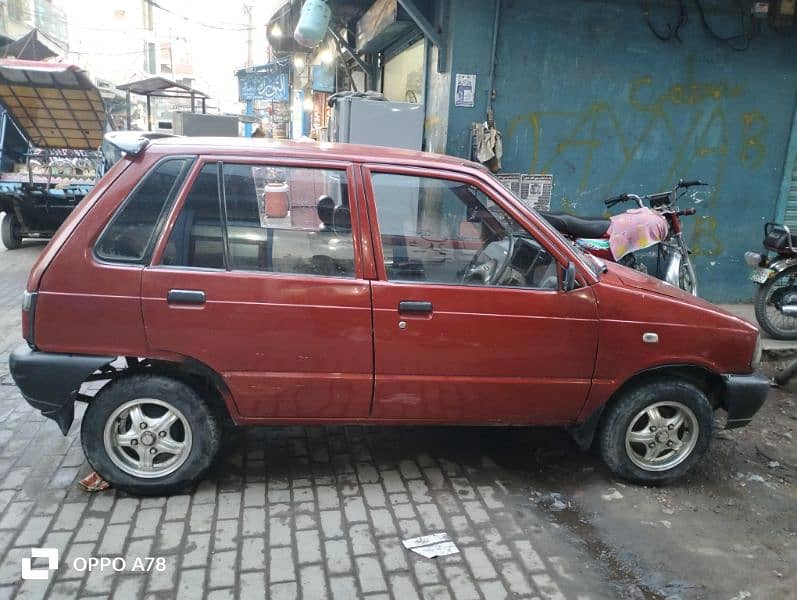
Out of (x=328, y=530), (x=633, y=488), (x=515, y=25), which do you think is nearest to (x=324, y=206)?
(x=328, y=530)

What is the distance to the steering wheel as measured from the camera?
10.6 feet

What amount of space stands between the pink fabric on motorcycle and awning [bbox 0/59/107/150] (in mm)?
8732

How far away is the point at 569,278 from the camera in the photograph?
10.4ft

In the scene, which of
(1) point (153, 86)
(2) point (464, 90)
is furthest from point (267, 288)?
(1) point (153, 86)

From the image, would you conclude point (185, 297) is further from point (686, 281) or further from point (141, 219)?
point (686, 281)

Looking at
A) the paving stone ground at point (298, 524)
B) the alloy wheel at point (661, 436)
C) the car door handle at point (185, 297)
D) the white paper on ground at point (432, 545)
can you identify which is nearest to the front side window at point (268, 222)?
the car door handle at point (185, 297)

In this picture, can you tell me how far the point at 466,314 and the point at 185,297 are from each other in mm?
1397

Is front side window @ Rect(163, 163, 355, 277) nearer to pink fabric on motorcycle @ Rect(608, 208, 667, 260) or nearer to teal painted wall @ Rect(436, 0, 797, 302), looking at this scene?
pink fabric on motorcycle @ Rect(608, 208, 667, 260)

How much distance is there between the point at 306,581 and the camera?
267 cm

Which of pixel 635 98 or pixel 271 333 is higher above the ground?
pixel 635 98

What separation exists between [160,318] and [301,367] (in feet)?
2.38

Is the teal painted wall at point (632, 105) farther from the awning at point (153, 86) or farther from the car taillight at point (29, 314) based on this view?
the awning at point (153, 86)

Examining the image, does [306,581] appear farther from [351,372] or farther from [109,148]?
[109,148]

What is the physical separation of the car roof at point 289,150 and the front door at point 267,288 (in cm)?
7
